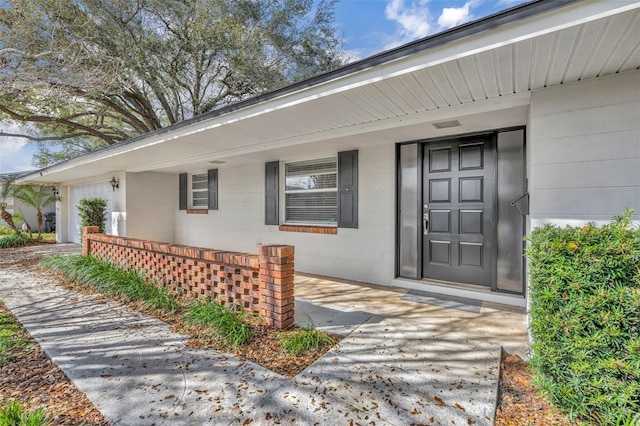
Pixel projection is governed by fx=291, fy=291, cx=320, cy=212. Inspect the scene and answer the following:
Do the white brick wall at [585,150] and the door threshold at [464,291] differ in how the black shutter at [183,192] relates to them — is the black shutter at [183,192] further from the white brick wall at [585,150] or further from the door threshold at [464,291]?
the white brick wall at [585,150]

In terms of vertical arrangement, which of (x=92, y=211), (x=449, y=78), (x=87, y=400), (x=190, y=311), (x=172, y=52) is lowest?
(x=87, y=400)

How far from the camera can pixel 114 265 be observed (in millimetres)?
5008

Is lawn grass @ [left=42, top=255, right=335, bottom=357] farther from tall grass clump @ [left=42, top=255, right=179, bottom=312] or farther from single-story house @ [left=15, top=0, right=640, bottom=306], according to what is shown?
single-story house @ [left=15, top=0, right=640, bottom=306]

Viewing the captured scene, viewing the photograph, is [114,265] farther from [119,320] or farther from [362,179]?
[362,179]

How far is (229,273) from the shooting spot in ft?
11.0

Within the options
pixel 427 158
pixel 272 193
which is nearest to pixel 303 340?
pixel 427 158

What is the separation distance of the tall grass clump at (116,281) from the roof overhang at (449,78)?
2.23 meters

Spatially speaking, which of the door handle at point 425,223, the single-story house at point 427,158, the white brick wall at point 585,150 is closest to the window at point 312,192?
the single-story house at point 427,158

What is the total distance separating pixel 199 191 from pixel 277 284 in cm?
596

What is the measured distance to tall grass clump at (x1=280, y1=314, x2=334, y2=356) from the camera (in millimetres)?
2543

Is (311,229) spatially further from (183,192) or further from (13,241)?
(13,241)

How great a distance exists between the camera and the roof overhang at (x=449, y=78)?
1.77 m

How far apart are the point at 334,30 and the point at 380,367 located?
31.1ft

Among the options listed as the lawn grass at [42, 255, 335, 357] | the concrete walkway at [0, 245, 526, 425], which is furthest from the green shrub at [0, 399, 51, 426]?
the lawn grass at [42, 255, 335, 357]
